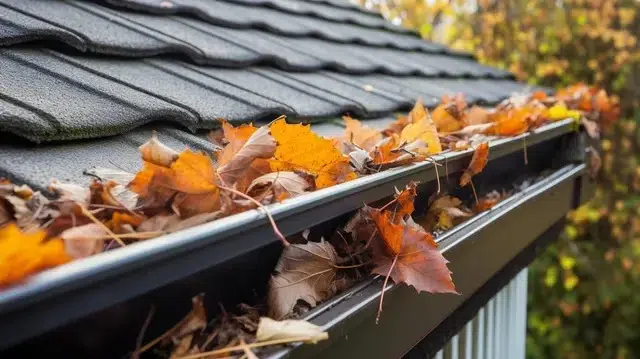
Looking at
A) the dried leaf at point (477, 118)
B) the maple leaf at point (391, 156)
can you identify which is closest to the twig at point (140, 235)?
the maple leaf at point (391, 156)

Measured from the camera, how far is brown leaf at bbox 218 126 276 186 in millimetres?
916

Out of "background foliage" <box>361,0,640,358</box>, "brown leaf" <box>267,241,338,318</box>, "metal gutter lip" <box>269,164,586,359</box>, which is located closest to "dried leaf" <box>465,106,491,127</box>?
"metal gutter lip" <box>269,164,586,359</box>

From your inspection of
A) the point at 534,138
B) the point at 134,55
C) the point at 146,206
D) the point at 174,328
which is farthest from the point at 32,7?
the point at 534,138

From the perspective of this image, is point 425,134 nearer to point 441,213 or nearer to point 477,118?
point 441,213

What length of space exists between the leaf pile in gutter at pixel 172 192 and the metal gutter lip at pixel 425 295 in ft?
0.34

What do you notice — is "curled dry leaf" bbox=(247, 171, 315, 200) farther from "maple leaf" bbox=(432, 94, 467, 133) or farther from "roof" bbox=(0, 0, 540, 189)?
"maple leaf" bbox=(432, 94, 467, 133)

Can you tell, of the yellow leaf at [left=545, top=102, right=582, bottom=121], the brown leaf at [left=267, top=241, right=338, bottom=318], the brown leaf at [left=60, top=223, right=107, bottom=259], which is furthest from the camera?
the yellow leaf at [left=545, top=102, right=582, bottom=121]

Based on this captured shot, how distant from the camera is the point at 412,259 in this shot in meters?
1.02

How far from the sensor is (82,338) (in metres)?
0.67

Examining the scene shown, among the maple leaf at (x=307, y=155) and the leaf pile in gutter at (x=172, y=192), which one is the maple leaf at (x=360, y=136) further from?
the maple leaf at (x=307, y=155)

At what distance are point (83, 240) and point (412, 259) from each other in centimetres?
52

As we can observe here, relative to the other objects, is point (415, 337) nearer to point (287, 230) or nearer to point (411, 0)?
point (287, 230)

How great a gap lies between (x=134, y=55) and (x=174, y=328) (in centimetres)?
99

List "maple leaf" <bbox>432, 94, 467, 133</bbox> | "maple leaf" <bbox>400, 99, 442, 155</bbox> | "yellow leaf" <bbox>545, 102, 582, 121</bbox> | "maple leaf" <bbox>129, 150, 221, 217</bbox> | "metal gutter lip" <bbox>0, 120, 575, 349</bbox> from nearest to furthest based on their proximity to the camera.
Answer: "metal gutter lip" <bbox>0, 120, 575, 349</bbox> < "maple leaf" <bbox>129, 150, 221, 217</bbox> < "maple leaf" <bbox>400, 99, 442, 155</bbox> < "maple leaf" <bbox>432, 94, 467, 133</bbox> < "yellow leaf" <bbox>545, 102, 582, 121</bbox>
